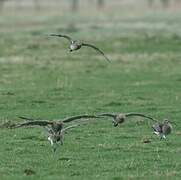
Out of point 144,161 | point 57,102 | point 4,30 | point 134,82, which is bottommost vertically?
point 144,161

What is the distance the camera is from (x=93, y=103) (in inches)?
800

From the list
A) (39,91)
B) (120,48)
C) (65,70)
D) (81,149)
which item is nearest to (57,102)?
(39,91)

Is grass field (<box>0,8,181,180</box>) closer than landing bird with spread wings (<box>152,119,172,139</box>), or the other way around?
grass field (<box>0,8,181,180</box>)

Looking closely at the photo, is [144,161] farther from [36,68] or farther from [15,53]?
[15,53]

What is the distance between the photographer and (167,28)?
57.1 meters

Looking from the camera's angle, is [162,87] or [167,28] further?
[167,28]

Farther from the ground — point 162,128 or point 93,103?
point 93,103

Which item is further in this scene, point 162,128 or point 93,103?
point 93,103

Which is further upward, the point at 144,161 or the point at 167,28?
the point at 167,28

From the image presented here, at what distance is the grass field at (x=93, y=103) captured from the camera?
12320 millimetres

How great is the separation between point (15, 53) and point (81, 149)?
2270cm

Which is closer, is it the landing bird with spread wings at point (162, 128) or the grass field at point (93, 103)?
the grass field at point (93, 103)

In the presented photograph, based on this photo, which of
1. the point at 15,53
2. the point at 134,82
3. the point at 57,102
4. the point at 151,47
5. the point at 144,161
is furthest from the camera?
the point at 151,47

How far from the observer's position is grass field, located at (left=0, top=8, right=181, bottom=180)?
40.4 ft
